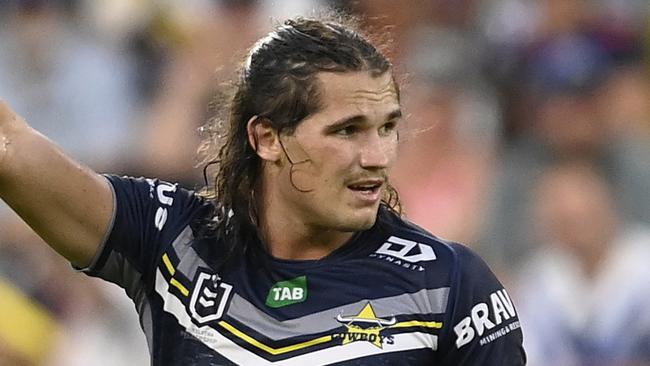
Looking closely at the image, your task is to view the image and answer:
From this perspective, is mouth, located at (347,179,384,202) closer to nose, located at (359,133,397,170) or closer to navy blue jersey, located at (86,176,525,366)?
nose, located at (359,133,397,170)

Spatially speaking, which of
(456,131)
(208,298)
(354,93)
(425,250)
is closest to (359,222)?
(425,250)

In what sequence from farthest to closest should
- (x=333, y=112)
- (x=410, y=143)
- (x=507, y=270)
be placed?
(x=410, y=143) < (x=507, y=270) < (x=333, y=112)

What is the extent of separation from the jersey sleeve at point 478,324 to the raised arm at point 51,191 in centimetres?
89

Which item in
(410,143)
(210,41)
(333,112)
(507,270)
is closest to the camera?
(333,112)

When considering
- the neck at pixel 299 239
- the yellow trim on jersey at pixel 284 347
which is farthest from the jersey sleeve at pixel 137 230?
the yellow trim on jersey at pixel 284 347

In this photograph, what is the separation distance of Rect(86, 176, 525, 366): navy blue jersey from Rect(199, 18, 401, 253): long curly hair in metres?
0.11

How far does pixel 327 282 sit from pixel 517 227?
11.6 feet

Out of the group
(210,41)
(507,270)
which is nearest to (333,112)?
(507,270)

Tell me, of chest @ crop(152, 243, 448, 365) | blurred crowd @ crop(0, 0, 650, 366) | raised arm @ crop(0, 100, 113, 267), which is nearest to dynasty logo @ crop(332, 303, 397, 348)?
chest @ crop(152, 243, 448, 365)

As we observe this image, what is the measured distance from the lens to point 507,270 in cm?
685

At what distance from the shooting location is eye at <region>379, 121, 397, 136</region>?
3.64m

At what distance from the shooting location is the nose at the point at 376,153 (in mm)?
3574

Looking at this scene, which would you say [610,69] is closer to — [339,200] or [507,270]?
[507,270]

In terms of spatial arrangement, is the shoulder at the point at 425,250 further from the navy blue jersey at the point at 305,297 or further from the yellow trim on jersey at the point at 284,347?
the yellow trim on jersey at the point at 284,347
